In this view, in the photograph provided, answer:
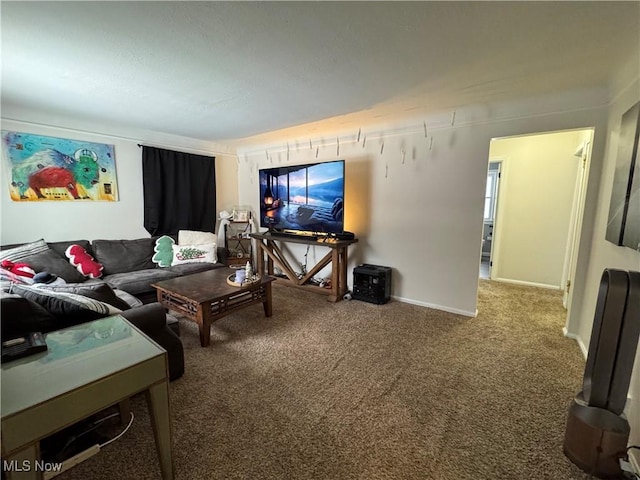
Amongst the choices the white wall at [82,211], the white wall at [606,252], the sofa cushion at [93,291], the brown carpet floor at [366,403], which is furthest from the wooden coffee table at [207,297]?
the white wall at [606,252]

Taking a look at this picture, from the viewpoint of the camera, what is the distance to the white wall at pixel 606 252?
1.71 meters

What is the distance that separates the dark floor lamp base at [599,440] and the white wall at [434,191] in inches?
67.7

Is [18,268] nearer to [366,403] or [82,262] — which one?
[82,262]

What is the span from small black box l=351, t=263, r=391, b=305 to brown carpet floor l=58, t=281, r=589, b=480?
0.49 meters

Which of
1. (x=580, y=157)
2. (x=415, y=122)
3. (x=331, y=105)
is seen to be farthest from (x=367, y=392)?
(x=580, y=157)

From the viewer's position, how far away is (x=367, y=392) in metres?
1.89

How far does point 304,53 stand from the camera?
1.79 metres

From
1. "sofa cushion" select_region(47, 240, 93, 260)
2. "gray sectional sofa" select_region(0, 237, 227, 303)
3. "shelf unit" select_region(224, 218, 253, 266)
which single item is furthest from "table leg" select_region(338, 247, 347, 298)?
"sofa cushion" select_region(47, 240, 93, 260)

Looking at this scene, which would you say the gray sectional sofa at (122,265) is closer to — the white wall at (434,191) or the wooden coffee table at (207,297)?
the wooden coffee table at (207,297)

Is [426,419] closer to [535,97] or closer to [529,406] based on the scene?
[529,406]

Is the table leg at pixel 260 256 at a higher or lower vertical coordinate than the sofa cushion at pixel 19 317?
lower

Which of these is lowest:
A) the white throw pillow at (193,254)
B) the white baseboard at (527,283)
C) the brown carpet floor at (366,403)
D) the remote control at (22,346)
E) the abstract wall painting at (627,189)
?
the brown carpet floor at (366,403)

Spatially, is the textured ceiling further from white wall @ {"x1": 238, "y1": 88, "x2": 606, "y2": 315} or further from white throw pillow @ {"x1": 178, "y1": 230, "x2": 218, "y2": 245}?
white throw pillow @ {"x1": 178, "y1": 230, "x2": 218, "y2": 245}

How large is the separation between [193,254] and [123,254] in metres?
0.78
